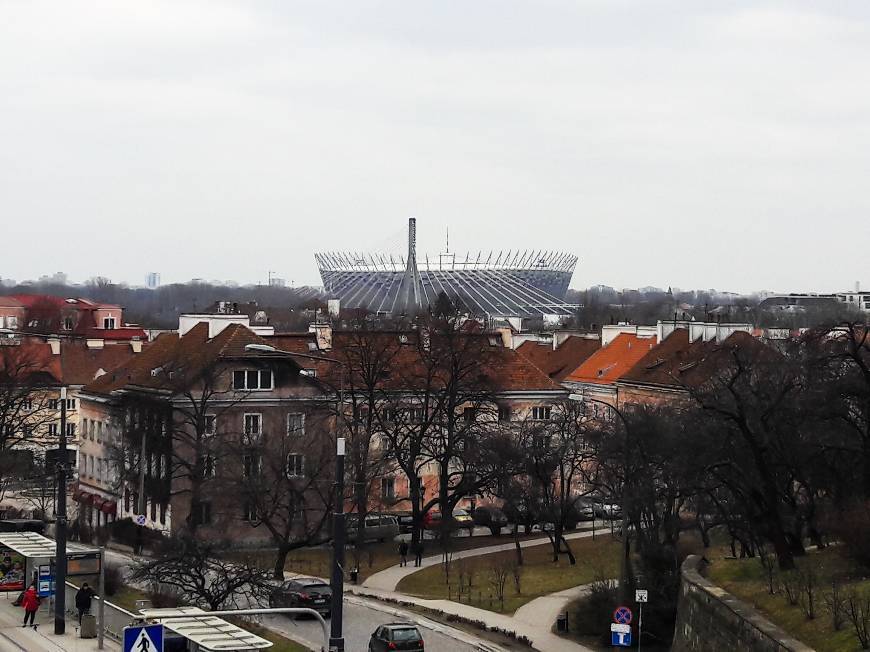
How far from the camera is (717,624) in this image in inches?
1411

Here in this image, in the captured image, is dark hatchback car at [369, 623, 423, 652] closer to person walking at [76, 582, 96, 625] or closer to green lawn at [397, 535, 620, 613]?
person walking at [76, 582, 96, 625]

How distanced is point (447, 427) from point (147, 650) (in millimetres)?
42136

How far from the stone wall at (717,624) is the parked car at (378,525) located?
25.9m

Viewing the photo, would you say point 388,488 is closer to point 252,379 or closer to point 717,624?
point 252,379

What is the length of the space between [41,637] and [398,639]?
372 inches

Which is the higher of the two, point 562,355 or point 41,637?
point 562,355

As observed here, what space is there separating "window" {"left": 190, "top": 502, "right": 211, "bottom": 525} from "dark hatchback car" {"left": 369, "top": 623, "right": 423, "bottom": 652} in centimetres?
2631

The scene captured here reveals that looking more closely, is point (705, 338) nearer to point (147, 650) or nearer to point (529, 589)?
point (529, 589)

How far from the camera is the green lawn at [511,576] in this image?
52.6 meters

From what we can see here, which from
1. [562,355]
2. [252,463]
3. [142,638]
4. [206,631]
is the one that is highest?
[562,355]

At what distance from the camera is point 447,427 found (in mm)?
68062

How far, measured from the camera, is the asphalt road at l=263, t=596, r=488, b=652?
4281 centimetres

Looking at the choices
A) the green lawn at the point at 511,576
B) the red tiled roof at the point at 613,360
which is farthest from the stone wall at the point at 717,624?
the red tiled roof at the point at 613,360

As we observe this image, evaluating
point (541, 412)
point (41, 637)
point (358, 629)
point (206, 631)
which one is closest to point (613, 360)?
point (541, 412)
